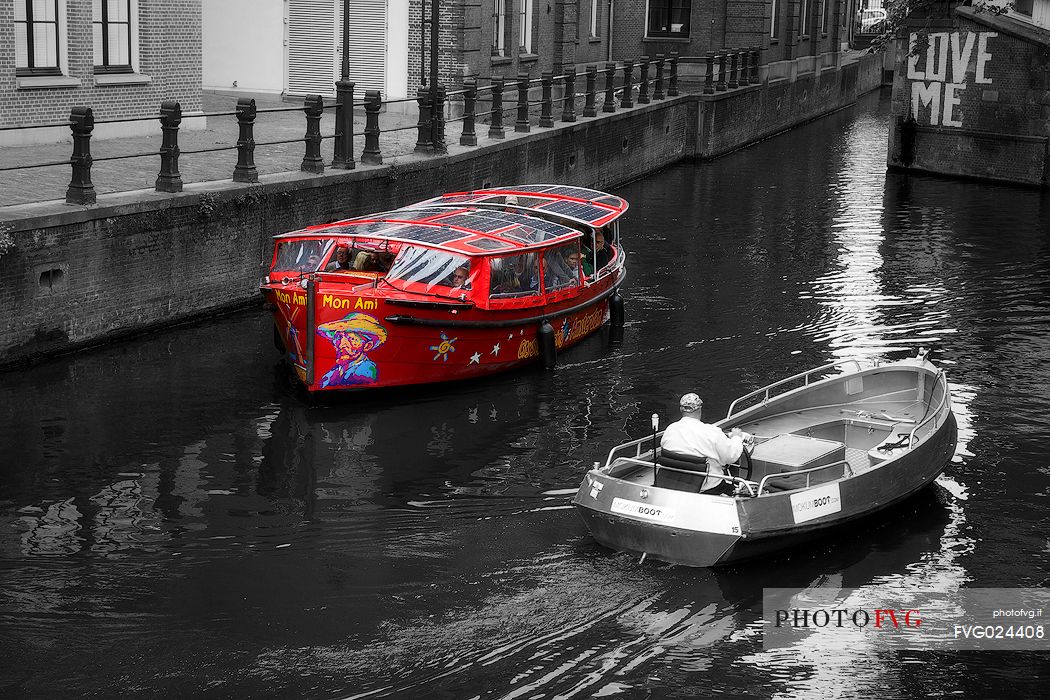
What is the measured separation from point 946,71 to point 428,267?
70.3 feet

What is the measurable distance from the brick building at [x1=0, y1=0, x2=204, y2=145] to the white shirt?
1152cm

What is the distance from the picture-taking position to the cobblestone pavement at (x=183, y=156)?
1691 centimetres

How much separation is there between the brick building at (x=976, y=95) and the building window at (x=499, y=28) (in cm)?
966

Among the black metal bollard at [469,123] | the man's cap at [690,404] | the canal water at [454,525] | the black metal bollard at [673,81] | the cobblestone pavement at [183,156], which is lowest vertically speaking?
the canal water at [454,525]

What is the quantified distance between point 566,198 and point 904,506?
7.90m

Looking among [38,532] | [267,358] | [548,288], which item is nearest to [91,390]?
[267,358]

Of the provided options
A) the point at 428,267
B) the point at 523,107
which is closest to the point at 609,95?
the point at 523,107

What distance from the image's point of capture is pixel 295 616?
31.3 feet

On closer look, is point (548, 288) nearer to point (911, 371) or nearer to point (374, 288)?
point (374, 288)

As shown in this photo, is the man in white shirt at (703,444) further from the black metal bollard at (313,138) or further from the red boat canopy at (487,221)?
the black metal bollard at (313,138)

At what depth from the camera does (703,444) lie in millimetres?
10727

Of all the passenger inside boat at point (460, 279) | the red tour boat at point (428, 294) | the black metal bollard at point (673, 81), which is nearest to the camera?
the red tour boat at point (428, 294)

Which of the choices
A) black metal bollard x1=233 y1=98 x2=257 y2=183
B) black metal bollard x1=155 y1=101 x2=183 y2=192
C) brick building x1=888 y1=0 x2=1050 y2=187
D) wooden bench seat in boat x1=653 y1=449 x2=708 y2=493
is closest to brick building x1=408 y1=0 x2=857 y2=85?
brick building x1=888 y1=0 x2=1050 y2=187

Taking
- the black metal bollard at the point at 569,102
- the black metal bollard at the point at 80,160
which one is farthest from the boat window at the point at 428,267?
the black metal bollard at the point at 569,102
